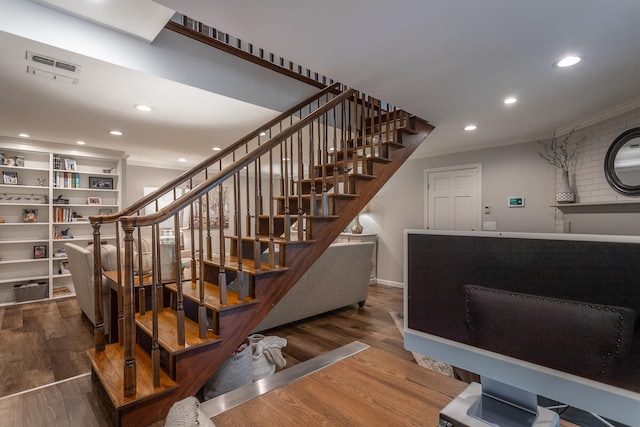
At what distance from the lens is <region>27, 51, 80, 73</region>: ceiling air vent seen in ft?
6.82

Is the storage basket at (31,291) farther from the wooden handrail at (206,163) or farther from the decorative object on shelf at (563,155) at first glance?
the decorative object on shelf at (563,155)

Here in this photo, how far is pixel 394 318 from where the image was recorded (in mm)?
3729

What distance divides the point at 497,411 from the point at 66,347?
3641 millimetres

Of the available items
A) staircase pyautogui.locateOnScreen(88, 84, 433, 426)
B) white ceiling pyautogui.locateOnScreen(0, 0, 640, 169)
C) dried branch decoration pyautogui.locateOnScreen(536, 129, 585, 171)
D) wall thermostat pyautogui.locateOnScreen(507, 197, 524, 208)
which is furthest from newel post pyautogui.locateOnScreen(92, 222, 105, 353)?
dried branch decoration pyautogui.locateOnScreen(536, 129, 585, 171)

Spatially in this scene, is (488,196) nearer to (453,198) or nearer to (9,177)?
(453,198)

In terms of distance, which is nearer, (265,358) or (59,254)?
(265,358)

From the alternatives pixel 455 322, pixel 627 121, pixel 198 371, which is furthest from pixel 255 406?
pixel 627 121

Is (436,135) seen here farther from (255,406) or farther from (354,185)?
(255,406)

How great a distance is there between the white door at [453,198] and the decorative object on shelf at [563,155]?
880 millimetres

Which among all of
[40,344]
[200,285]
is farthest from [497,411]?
[40,344]

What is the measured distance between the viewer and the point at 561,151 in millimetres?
3840

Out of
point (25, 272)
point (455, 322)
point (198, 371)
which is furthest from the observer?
point (25, 272)

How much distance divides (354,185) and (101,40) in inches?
87.1

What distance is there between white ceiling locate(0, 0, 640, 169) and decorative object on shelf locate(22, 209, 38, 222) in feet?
4.35
